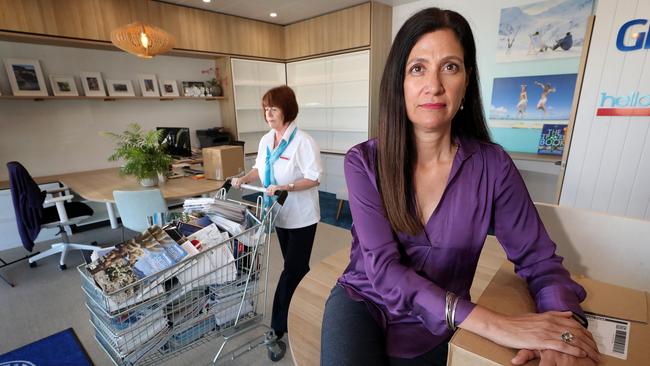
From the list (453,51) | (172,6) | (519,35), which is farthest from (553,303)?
(172,6)

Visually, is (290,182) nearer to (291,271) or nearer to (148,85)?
(291,271)

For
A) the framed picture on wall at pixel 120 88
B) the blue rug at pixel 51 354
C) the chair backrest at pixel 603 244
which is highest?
the framed picture on wall at pixel 120 88

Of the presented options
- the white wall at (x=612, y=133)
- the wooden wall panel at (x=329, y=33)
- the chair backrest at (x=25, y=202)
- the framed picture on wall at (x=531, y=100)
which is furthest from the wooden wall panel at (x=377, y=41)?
the chair backrest at (x=25, y=202)

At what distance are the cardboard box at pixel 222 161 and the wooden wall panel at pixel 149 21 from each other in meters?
2.11

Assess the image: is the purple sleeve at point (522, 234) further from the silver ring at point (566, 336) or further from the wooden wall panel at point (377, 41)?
the wooden wall panel at point (377, 41)

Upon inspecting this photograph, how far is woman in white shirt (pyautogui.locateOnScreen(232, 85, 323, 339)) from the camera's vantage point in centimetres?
196

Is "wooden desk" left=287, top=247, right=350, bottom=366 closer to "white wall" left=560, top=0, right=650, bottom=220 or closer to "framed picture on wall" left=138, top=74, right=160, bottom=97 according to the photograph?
"white wall" left=560, top=0, right=650, bottom=220

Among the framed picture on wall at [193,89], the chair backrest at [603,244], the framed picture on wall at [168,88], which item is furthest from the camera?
the framed picture on wall at [193,89]

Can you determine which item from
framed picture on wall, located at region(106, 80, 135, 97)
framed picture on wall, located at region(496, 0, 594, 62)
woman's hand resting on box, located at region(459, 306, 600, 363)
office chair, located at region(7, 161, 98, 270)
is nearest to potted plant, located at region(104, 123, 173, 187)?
office chair, located at region(7, 161, 98, 270)

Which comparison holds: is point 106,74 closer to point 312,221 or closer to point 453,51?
point 312,221

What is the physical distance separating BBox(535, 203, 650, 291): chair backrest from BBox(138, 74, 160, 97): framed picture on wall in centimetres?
491

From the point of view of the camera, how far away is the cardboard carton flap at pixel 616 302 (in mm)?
747

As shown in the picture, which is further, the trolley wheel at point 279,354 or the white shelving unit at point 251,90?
the white shelving unit at point 251,90

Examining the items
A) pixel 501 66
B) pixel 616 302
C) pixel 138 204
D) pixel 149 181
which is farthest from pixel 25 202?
pixel 501 66
